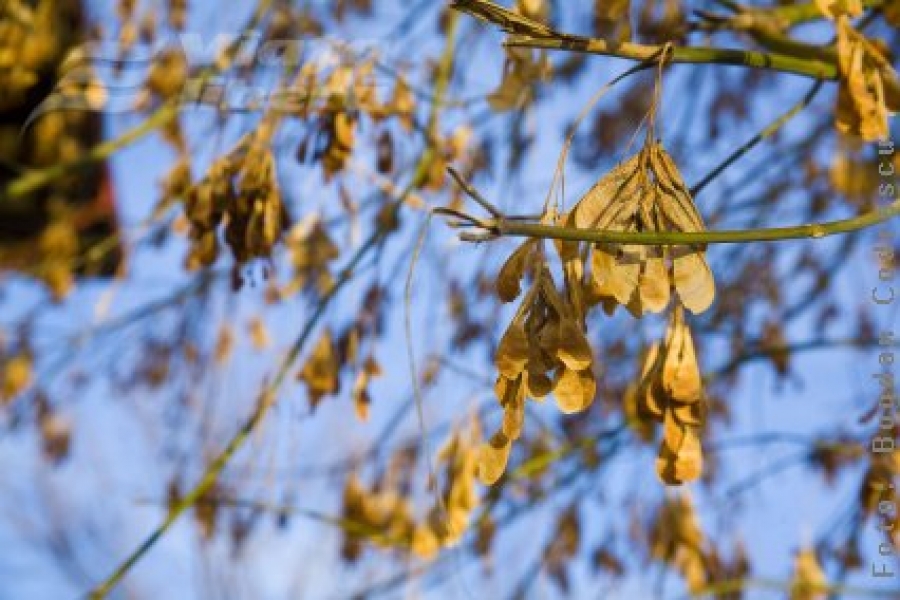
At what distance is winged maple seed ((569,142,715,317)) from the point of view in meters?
0.93

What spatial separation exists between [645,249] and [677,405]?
15 centimetres

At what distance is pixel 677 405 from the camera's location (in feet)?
3.31

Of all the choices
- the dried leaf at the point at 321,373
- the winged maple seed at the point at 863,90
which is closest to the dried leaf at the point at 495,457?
the winged maple seed at the point at 863,90

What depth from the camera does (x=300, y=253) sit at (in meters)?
2.16

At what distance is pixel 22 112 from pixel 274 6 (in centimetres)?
78

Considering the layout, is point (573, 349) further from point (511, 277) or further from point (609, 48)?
point (609, 48)

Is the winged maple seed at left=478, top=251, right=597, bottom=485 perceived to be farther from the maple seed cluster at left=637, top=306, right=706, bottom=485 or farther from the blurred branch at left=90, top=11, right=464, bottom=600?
the blurred branch at left=90, top=11, right=464, bottom=600

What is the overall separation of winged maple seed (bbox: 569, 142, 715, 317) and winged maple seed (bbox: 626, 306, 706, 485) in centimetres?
9

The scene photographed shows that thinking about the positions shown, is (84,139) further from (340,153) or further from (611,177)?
(611,177)

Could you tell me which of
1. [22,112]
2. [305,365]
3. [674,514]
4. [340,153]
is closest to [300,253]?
[305,365]

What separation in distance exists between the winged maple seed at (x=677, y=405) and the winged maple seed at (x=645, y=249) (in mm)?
90

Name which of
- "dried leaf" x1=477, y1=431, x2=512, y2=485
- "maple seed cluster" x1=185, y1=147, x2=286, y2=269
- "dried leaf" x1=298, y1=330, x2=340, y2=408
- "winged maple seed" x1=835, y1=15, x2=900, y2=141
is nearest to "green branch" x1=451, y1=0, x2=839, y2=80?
"winged maple seed" x1=835, y1=15, x2=900, y2=141

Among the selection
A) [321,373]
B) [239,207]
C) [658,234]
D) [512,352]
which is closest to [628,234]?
[658,234]

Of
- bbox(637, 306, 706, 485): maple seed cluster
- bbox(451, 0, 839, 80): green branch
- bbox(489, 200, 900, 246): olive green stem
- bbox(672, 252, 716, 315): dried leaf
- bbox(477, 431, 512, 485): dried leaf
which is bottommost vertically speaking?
bbox(477, 431, 512, 485): dried leaf
